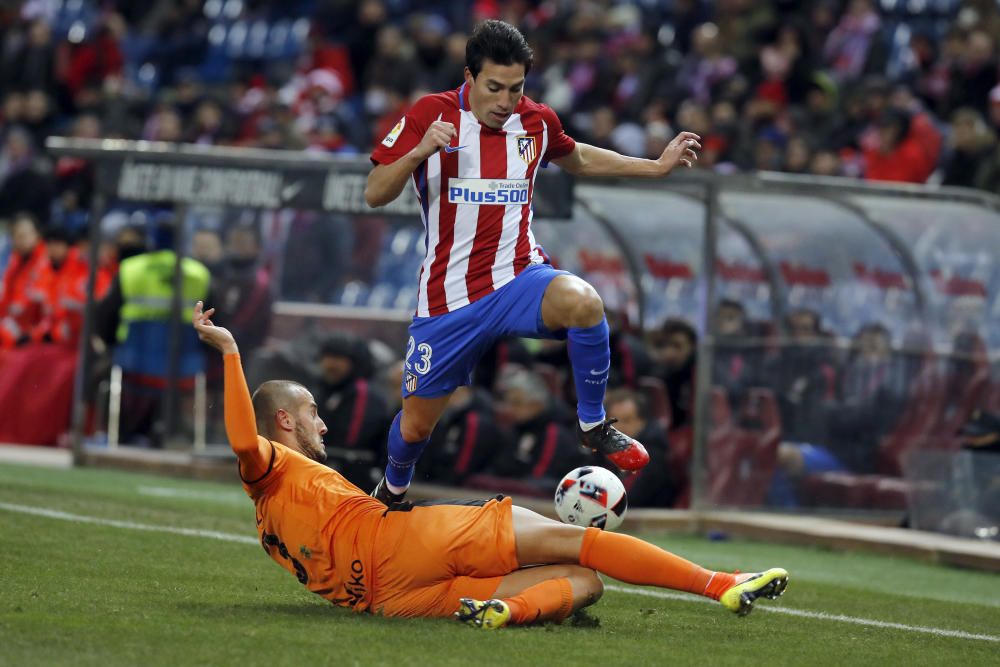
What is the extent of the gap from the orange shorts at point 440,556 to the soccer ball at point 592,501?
762 mm

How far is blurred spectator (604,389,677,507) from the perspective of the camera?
11664 millimetres

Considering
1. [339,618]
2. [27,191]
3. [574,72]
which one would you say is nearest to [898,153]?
[574,72]

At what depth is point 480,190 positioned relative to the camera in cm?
752

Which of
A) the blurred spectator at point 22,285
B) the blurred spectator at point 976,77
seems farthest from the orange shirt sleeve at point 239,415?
the blurred spectator at point 976,77

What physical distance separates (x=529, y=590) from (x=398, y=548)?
500 mm

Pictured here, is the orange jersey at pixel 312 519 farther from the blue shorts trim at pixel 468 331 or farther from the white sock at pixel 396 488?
the white sock at pixel 396 488

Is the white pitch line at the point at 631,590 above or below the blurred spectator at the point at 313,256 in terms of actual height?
below

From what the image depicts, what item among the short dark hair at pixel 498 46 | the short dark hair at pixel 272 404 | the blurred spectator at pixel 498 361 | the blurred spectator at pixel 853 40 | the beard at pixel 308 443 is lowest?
the beard at pixel 308 443

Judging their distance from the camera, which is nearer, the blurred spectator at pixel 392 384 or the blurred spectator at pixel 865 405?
the blurred spectator at pixel 865 405

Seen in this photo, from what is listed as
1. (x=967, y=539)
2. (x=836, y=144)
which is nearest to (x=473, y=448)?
(x=967, y=539)

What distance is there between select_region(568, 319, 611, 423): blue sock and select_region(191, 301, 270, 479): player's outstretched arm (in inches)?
58.8

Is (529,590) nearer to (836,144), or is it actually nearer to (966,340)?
(966,340)

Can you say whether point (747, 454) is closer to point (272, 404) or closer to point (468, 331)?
point (468, 331)

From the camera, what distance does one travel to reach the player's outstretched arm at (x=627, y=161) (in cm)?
766
